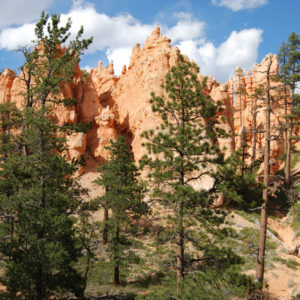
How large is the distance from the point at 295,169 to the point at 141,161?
25.7 meters

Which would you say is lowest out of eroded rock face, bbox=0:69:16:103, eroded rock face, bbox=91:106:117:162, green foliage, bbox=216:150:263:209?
green foliage, bbox=216:150:263:209

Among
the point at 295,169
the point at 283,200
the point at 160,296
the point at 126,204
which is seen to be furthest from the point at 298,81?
the point at 160,296

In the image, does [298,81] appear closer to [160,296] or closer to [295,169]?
[295,169]

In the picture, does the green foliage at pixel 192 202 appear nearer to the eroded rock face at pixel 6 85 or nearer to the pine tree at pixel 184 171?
the pine tree at pixel 184 171

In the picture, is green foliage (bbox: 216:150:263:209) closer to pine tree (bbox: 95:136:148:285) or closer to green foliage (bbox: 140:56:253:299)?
green foliage (bbox: 140:56:253:299)

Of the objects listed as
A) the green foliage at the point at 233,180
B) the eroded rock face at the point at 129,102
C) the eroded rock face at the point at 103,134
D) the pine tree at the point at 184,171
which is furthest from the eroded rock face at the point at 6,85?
the green foliage at the point at 233,180

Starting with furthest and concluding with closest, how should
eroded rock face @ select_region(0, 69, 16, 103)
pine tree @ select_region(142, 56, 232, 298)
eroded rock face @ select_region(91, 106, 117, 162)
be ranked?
eroded rock face @ select_region(0, 69, 16, 103) → eroded rock face @ select_region(91, 106, 117, 162) → pine tree @ select_region(142, 56, 232, 298)

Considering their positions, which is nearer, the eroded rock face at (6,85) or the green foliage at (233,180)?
the green foliage at (233,180)

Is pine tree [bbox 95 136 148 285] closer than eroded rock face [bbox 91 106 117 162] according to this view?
Yes

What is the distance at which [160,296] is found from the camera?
8.45m

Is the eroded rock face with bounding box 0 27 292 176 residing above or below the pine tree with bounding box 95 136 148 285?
above

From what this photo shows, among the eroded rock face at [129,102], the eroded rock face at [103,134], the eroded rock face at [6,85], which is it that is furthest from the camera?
the eroded rock face at [6,85]

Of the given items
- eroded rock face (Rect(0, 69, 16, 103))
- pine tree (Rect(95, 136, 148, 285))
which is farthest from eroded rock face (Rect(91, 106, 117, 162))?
pine tree (Rect(95, 136, 148, 285))

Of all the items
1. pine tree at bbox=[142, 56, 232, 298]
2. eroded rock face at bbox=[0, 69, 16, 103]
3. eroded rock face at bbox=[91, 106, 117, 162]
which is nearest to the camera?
pine tree at bbox=[142, 56, 232, 298]
